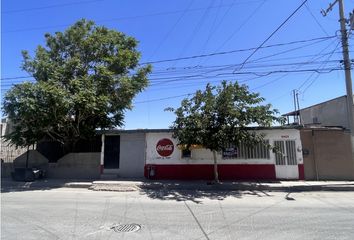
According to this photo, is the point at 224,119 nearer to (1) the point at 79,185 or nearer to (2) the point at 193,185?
(2) the point at 193,185

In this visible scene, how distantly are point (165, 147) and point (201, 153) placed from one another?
2181 mm

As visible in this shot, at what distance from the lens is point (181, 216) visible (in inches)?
351

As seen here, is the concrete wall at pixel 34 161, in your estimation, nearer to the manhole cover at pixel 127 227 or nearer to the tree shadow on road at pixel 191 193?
the tree shadow on road at pixel 191 193

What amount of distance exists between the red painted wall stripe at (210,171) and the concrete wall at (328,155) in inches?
85.3

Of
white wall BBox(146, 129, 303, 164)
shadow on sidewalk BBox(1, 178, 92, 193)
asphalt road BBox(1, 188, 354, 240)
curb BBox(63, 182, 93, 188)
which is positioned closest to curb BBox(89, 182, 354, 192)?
curb BBox(63, 182, 93, 188)

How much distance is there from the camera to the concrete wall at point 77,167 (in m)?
19.3

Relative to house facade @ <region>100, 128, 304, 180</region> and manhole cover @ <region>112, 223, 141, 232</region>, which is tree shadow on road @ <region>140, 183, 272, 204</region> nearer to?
house facade @ <region>100, 128, 304, 180</region>

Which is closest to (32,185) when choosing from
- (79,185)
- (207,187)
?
(79,185)

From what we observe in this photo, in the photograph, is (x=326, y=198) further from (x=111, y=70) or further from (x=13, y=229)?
(x=111, y=70)

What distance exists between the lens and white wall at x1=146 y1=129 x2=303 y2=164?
1780 cm

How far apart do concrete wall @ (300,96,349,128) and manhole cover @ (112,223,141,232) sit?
64.8 feet

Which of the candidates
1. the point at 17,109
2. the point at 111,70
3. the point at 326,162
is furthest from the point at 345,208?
the point at 17,109

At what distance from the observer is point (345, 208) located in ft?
33.5

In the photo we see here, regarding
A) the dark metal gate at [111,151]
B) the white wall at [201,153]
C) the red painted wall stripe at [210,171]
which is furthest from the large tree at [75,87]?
the red painted wall stripe at [210,171]
